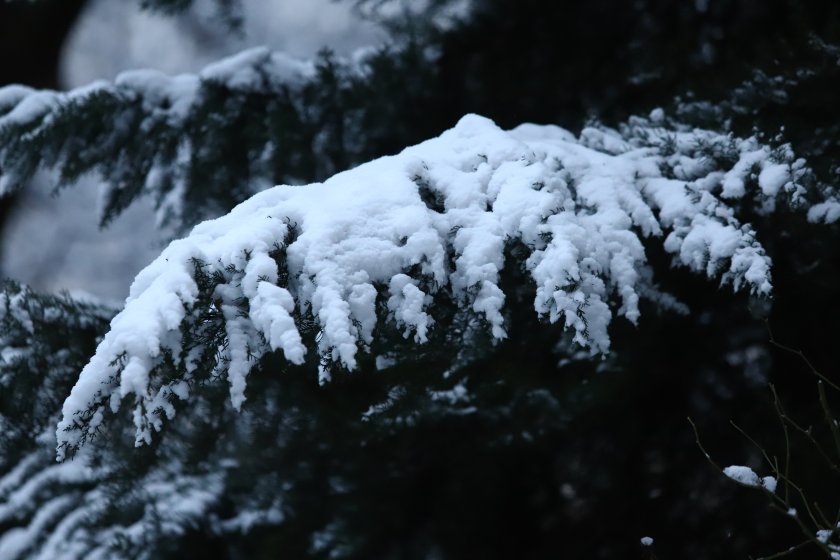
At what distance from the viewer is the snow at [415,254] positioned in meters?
1.42

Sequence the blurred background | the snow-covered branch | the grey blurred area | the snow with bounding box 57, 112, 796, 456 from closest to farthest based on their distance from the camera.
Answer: the snow with bounding box 57, 112, 796, 456, the blurred background, the snow-covered branch, the grey blurred area

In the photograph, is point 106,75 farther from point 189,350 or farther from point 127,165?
point 189,350

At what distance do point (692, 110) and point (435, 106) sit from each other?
1226 millimetres

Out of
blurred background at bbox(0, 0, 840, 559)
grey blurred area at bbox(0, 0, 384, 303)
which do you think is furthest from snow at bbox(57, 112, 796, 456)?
grey blurred area at bbox(0, 0, 384, 303)

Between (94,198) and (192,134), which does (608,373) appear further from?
(94,198)

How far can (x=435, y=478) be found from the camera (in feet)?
8.85

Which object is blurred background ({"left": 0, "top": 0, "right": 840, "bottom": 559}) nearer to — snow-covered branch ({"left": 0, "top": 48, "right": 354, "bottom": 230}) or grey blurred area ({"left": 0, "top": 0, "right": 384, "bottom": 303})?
snow-covered branch ({"left": 0, "top": 48, "right": 354, "bottom": 230})

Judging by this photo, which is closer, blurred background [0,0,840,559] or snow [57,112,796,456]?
snow [57,112,796,456]

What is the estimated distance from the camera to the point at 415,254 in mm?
1627

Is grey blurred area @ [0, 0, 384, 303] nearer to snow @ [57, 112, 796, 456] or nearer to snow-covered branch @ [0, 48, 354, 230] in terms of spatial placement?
snow-covered branch @ [0, 48, 354, 230]

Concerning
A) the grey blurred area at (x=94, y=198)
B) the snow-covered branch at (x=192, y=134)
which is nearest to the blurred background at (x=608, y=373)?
the snow-covered branch at (x=192, y=134)

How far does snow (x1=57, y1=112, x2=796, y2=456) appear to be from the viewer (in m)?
1.42

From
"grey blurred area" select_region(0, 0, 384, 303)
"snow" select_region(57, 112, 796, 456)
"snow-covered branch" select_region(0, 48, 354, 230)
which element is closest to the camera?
"snow" select_region(57, 112, 796, 456)

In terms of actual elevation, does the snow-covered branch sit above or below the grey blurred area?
below
